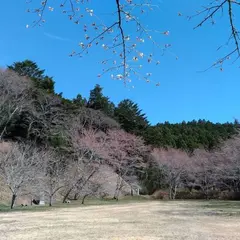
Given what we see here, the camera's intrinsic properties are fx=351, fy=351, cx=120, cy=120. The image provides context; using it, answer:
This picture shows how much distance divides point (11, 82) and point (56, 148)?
749cm

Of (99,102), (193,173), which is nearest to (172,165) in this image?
(193,173)

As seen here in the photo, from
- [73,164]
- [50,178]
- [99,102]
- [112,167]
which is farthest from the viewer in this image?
[99,102]

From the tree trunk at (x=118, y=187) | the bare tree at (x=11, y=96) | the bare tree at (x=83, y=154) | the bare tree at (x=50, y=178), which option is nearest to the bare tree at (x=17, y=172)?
the bare tree at (x=50, y=178)

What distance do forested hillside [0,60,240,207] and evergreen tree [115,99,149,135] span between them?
5.3 inches

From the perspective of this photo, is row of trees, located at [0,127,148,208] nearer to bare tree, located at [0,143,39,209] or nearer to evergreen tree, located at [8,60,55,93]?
bare tree, located at [0,143,39,209]

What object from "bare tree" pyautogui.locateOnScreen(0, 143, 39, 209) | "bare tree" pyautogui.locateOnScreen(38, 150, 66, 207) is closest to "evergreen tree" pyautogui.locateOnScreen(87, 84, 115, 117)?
"bare tree" pyautogui.locateOnScreen(38, 150, 66, 207)

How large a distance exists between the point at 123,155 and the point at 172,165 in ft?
26.2

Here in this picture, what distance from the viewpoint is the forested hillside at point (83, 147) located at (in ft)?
95.6

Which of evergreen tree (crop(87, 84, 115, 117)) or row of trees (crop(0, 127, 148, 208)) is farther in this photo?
evergreen tree (crop(87, 84, 115, 117))

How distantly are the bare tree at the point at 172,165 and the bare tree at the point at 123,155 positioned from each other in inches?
116

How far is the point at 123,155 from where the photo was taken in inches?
1474

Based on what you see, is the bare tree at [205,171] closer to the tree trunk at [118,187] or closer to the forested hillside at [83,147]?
the forested hillside at [83,147]

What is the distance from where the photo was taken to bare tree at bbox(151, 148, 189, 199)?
137 ft

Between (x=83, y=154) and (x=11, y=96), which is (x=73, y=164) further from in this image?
(x=11, y=96)
